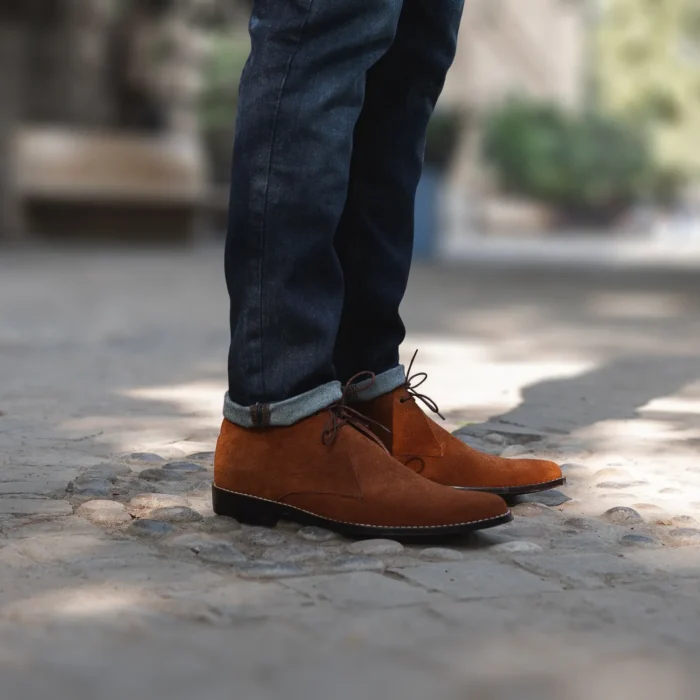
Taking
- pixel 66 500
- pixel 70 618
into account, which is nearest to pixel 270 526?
pixel 66 500

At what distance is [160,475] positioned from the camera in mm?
1946

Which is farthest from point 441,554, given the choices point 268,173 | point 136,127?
point 136,127

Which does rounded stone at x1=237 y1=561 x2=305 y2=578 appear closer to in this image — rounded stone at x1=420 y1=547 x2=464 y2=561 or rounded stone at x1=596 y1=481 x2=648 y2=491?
rounded stone at x1=420 y1=547 x2=464 y2=561

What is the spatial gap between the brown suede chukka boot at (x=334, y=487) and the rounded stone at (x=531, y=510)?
0.18 metres

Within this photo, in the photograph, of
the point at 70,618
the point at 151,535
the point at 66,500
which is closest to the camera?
the point at 70,618

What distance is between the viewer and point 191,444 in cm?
225

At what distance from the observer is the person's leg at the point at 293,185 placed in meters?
1.61

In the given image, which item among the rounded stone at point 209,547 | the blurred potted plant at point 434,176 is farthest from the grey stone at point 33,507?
the blurred potted plant at point 434,176

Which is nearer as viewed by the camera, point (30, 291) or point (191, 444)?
point (191, 444)

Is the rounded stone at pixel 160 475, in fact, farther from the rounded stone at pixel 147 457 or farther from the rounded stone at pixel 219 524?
the rounded stone at pixel 219 524

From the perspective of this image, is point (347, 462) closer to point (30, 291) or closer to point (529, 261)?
point (30, 291)

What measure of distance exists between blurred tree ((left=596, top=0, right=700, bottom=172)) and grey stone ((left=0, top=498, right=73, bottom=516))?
92.0ft

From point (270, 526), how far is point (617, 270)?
758 centimetres

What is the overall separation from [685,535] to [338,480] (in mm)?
439
